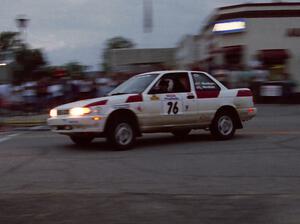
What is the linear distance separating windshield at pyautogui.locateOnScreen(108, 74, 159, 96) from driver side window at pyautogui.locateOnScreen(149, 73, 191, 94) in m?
0.18

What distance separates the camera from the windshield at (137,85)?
11.6 metres

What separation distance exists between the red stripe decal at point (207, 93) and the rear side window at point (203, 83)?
0.21 ft

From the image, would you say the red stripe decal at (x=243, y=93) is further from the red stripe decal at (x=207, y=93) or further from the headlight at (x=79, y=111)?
the headlight at (x=79, y=111)

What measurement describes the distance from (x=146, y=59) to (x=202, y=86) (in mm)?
30587

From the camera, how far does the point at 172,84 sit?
12.0m

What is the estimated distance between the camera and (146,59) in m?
42.7

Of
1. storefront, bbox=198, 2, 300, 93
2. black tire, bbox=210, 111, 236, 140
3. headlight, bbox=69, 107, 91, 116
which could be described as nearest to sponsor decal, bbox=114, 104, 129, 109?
headlight, bbox=69, 107, 91, 116

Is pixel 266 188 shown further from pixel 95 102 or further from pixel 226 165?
pixel 95 102

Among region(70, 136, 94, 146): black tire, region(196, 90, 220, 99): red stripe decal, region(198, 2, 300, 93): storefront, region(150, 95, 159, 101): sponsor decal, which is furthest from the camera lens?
region(198, 2, 300, 93): storefront

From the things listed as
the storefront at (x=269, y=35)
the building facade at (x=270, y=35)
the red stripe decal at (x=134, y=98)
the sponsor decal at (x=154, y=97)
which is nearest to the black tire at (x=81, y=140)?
the red stripe decal at (x=134, y=98)

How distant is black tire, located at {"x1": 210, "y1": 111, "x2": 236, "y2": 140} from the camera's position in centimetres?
1248

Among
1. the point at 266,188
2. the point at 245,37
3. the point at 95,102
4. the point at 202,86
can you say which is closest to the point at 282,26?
Result: the point at 245,37

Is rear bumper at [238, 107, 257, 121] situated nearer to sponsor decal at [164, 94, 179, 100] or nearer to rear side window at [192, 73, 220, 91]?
rear side window at [192, 73, 220, 91]

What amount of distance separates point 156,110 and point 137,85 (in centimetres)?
71
